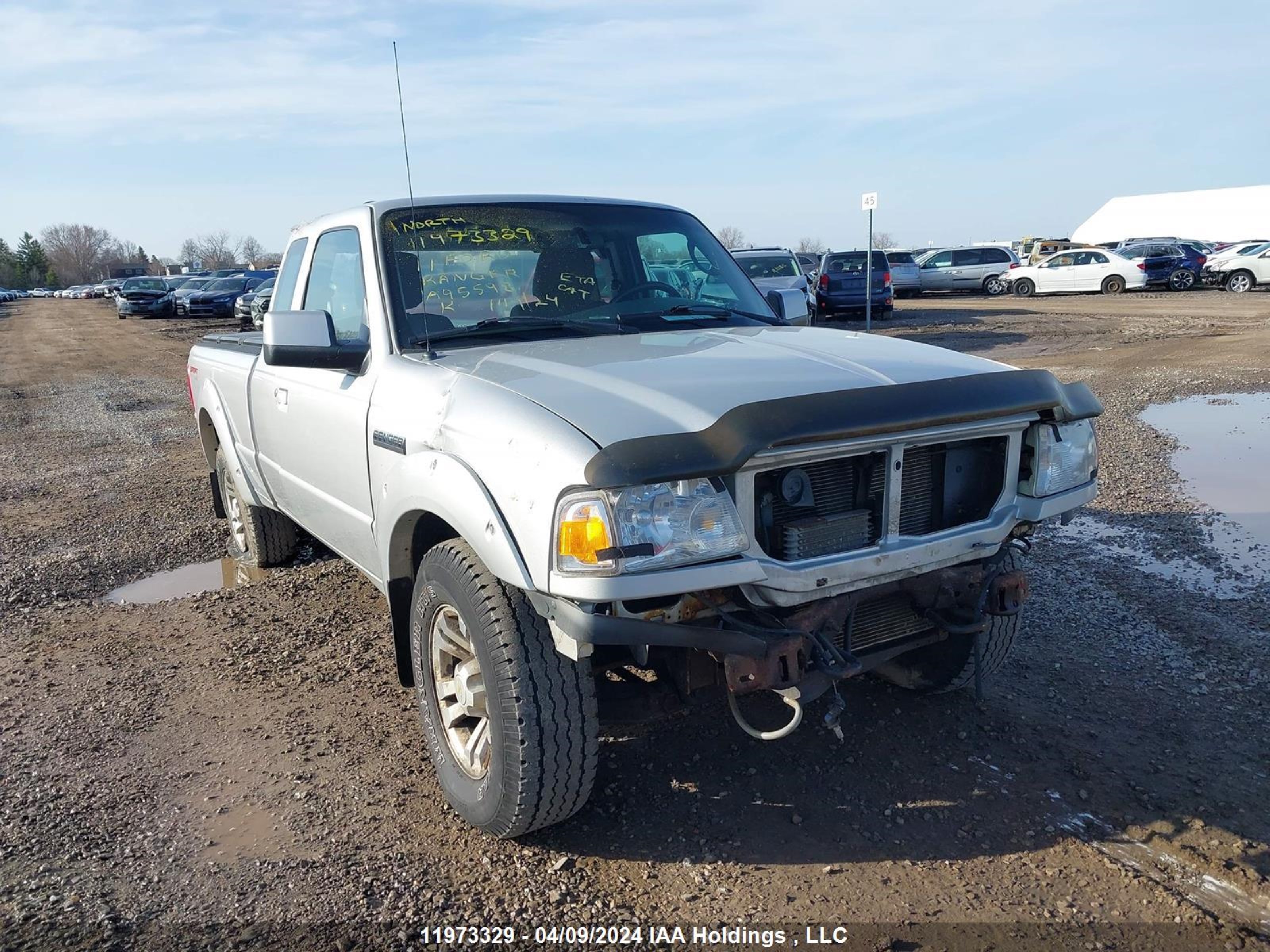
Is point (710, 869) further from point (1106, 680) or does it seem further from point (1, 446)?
point (1, 446)

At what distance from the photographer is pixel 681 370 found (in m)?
3.00

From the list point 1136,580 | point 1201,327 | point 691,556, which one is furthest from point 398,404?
point 1201,327

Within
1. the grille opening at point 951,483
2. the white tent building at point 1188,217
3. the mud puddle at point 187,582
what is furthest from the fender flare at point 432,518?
the white tent building at point 1188,217

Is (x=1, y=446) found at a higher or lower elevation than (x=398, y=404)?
lower

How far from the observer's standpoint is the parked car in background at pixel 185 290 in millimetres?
36219

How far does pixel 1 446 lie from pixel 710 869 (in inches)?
408

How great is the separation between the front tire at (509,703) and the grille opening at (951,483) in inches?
43.1

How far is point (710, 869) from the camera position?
285cm

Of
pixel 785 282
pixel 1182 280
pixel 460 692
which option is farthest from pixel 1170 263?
pixel 460 692

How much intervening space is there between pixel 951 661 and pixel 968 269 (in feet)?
100.0

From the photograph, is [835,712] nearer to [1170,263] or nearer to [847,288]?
[847,288]

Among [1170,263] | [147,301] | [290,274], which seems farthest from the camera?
[147,301]

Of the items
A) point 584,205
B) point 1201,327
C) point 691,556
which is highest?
point 584,205

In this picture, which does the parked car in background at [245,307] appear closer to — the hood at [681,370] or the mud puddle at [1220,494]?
the mud puddle at [1220,494]
